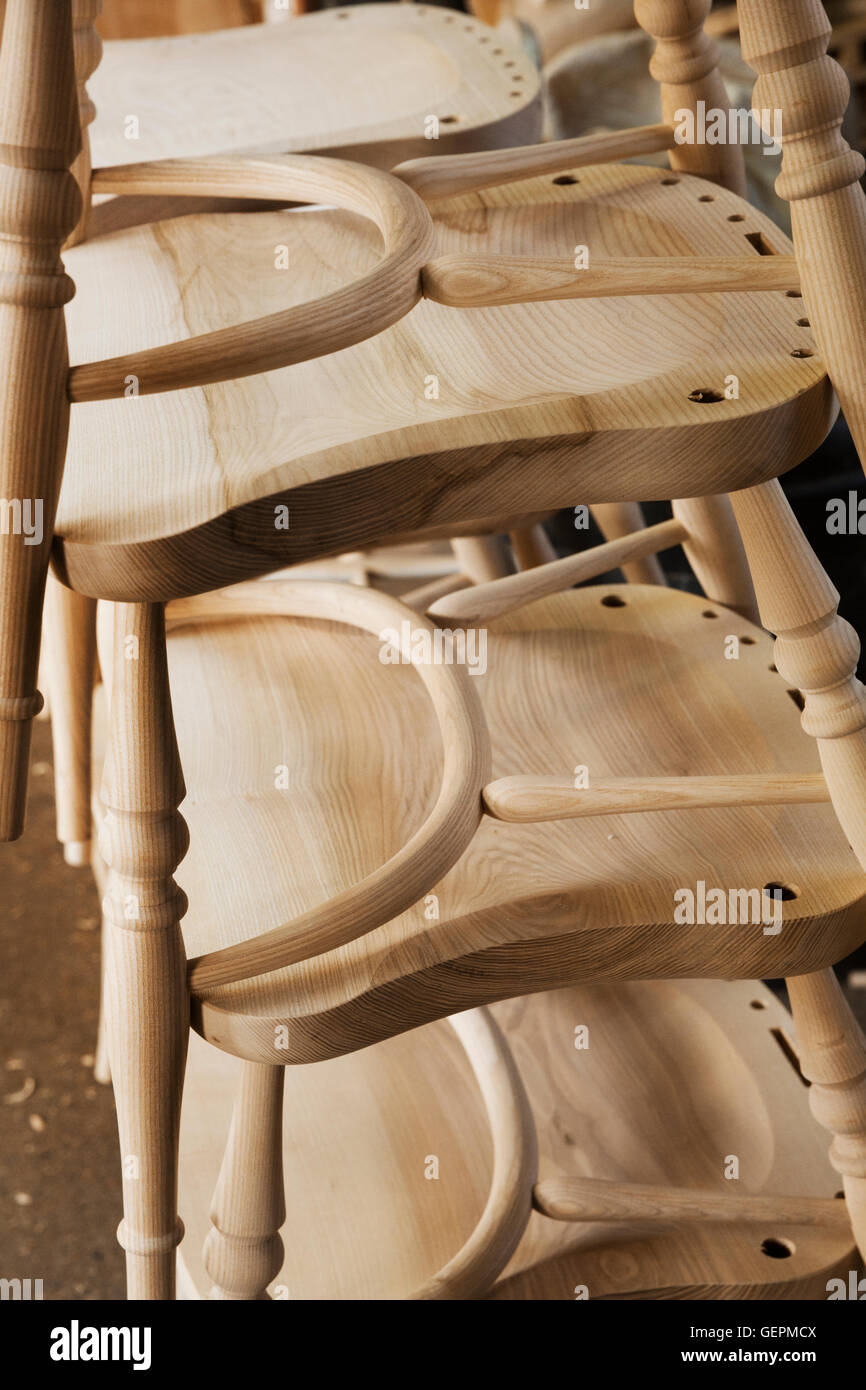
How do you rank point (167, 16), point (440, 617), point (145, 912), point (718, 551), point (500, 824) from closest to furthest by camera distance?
point (145, 912) < point (500, 824) < point (440, 617) < point (718, 551) < point (167, 16)

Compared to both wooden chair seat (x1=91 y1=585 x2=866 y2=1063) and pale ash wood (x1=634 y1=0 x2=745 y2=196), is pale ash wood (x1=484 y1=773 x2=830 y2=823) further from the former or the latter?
pale ash wood (x1=634 y1=0 x2=745 y2=196)

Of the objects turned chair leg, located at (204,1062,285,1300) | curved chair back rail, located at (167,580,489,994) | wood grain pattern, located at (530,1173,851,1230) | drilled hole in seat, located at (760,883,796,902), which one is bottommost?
wood grain pattern, located at (530,1173,851,1230)

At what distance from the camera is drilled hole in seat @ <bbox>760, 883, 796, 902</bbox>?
0.63m

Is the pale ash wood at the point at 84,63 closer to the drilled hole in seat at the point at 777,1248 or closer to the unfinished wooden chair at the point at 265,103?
the unfinished wooden chair at the point at 265,103

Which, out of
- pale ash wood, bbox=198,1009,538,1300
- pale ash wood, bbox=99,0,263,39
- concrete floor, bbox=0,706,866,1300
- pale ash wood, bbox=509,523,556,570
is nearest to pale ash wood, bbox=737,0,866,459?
pale ash wood, bbox=198,1009,538,1300

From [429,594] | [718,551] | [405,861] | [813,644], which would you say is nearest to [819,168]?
[813,644]

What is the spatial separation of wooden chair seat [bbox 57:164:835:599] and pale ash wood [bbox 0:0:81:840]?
0.02m

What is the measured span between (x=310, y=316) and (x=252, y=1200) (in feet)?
1.48

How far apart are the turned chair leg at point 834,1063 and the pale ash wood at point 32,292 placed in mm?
441

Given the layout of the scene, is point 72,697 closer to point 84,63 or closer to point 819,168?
point 84,63

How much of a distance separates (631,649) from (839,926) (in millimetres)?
276

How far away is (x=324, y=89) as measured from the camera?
0.88 m

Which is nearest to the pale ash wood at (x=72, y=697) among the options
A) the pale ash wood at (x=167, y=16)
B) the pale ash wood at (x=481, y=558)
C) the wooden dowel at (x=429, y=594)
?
the wooden dowel at (x=429, y=594)

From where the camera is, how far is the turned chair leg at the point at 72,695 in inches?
36.9
